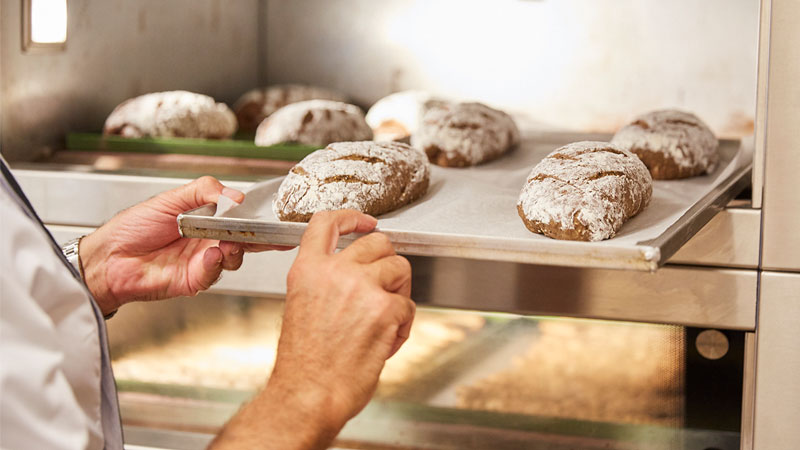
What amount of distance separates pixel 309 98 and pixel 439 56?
1.18 feet

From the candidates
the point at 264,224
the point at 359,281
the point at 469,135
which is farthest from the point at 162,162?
the point at 359,281

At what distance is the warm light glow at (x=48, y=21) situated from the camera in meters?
1.52

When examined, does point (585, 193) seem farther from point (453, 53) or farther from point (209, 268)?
point (453, 53)

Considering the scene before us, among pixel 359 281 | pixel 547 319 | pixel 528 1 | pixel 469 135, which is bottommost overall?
pixel 547 319

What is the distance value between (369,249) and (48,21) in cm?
101

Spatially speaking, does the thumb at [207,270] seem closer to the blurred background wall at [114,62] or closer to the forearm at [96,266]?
the forearm at [96,266]

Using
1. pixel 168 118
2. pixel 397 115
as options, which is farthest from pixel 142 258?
pixel 397 115

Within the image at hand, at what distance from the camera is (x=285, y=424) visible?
82 cm

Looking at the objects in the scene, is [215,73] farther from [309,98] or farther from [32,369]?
[32,369]

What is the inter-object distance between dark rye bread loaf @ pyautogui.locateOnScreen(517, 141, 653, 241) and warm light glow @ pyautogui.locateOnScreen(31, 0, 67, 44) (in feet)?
3.25

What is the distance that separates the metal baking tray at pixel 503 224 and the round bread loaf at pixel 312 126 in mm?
282

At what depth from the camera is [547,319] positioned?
1.63m

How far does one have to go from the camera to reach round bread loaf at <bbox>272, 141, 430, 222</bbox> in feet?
3.51

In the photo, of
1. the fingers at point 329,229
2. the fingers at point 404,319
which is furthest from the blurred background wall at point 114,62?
the fingers at point 404,319
